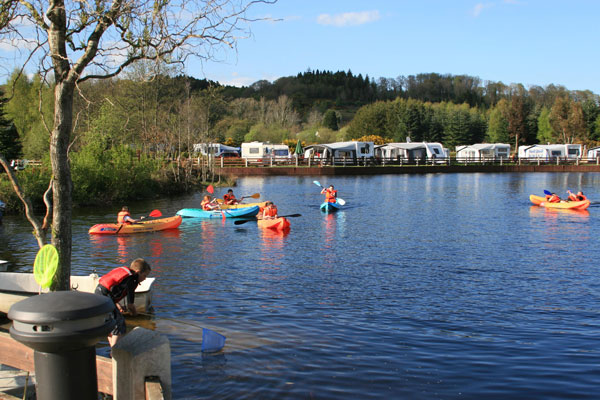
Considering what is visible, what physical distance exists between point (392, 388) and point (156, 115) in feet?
144

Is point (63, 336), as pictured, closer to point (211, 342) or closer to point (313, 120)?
point (211, 342)

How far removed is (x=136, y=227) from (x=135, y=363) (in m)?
17.5

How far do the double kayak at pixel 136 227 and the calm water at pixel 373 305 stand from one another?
44cm

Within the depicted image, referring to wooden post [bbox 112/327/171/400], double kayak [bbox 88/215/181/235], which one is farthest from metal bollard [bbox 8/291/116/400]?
double kayak [bbox 88/215/181/235]

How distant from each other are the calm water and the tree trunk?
2344 mm

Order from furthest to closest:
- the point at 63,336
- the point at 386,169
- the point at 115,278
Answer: the point at 386,169
the point at 115,278
the point at 63,336

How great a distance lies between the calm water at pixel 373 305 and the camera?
24.2ft

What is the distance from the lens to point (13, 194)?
26188mm

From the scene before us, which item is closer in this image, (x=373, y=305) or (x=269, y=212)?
(x=373, y=305)

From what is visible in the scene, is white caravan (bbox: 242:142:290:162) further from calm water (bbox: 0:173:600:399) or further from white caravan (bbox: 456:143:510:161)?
calm water (bbox: 0:173:600:399)

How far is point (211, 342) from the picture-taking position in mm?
8109

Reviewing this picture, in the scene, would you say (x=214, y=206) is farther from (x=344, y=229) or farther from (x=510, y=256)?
(x=510, y=256)

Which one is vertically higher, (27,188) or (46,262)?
(46,262)

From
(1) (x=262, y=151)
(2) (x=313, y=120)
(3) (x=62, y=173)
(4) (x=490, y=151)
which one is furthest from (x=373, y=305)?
(2) (x=313, y=120)
